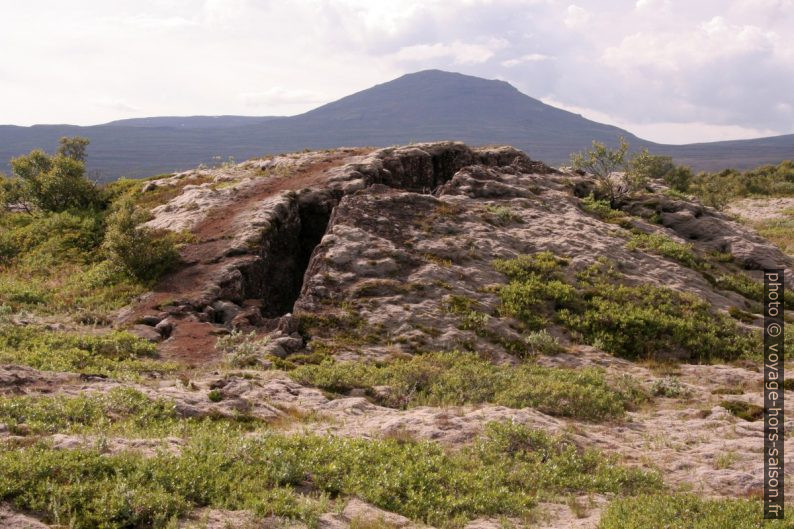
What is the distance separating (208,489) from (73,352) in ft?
39.3

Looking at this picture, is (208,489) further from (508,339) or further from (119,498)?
(508,339)

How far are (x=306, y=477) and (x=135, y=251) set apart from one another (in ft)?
72.5

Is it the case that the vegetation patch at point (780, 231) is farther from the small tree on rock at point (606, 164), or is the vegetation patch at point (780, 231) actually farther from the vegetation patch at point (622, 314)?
the vegetation patch at point (622, 314)

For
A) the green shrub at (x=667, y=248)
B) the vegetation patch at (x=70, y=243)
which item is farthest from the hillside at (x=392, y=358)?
the vegetation patch at (x=70, y=243)

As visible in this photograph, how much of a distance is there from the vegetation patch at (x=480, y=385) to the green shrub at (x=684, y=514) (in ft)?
18.6

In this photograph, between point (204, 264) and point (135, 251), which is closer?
point (135, 251)

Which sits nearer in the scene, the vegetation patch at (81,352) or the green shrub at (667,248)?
the vegetation patch at (81,352)

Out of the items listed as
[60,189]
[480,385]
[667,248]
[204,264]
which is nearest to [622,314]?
[667,248]

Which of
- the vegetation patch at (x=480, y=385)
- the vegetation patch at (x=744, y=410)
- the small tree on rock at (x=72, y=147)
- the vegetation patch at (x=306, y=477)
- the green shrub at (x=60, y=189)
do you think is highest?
the small tree on rock at (x=72, y=147)

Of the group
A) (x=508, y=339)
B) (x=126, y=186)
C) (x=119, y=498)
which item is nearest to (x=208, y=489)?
(x=119, y=498)

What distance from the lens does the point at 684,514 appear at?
10.4m

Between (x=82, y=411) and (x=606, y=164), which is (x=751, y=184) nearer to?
(x=606, y=164)

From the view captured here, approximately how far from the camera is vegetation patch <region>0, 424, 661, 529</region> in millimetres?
8781

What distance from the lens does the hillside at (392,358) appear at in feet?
33.7
